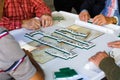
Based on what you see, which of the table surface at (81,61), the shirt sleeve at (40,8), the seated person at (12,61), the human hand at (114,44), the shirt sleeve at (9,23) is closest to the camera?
the seated person at (12,61)

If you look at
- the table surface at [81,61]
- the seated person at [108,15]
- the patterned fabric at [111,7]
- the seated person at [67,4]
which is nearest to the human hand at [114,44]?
the table surface at [81,61]

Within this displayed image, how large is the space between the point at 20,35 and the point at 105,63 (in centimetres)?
59

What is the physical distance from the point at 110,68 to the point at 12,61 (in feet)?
1.48

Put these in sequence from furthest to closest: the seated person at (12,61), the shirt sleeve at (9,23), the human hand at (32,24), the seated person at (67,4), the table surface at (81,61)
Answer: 1. the seated person at (67,4)
2. the shirt sleeve at (9,23)
3. the human hand at (32,24)
4. the table surface at (81,61)
5. the seated person at (12,61)

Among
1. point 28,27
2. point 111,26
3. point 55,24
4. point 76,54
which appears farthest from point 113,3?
point 76,54

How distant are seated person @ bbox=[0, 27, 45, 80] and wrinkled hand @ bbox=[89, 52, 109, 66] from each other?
11.9 inches

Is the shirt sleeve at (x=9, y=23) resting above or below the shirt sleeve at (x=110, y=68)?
above

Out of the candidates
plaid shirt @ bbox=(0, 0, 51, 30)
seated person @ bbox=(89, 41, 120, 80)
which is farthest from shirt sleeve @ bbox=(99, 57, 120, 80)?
plaid shirt @ bbox=(0, 0, 51, 30)

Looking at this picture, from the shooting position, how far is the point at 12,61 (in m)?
0.93

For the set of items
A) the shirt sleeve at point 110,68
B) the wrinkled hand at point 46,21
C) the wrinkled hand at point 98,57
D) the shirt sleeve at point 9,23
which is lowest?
the shirt sleeve at point 110,68

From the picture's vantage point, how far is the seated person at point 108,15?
169 centimetres

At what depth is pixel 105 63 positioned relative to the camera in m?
1.20

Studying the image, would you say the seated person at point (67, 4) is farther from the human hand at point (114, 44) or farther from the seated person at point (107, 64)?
the seated person at point (107, 64)

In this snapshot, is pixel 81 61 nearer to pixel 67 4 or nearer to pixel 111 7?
pixel 111 7
